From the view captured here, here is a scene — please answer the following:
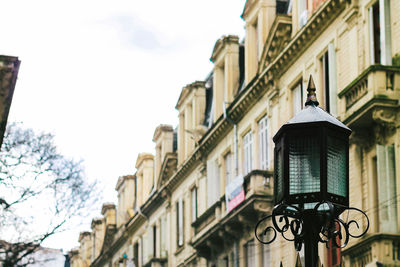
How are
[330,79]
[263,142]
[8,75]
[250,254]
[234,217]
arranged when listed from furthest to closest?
[250,254], [234,217], [263,142], [330,79], [8,75]

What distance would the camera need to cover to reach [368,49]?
24953 mm

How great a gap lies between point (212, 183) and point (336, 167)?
31931mm

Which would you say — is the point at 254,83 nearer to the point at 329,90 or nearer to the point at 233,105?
the point at 233,105

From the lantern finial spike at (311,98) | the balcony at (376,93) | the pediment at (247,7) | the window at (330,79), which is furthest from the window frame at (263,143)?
the lantern finial spike at (311,98)

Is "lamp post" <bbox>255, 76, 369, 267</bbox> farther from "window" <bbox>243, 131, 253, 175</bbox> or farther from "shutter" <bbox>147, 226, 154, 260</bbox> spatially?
"shutter" <bbox>147, 226, 154, 260</bbox>

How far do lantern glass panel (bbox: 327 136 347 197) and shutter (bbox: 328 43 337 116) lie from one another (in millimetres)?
17980

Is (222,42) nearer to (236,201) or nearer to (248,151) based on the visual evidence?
(248,151)

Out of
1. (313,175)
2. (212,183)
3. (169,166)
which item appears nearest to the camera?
(313,175)

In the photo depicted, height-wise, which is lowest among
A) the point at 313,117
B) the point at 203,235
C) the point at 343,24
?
the point at 313,117

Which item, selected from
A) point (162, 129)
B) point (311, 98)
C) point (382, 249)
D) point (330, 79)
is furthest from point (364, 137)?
point (162, 129)

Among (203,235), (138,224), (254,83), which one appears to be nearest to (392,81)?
(254,83)

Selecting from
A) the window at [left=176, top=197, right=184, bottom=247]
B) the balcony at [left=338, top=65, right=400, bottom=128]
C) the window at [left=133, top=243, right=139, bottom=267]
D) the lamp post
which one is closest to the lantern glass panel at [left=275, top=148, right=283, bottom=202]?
the lamp post

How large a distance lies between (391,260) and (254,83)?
12450mm

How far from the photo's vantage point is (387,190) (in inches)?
928
